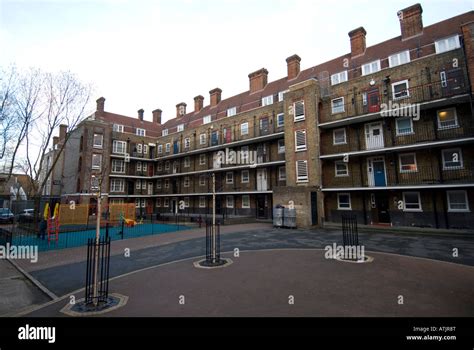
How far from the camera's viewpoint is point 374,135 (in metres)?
20.0

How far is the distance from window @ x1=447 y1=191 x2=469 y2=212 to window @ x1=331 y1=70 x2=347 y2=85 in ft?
43.7

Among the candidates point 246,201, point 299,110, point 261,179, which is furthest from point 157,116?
point 299,110

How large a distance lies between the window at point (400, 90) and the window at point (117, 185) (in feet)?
118

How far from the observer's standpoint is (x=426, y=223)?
17.4 metres

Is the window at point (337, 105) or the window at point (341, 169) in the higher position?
the window at point (337, 105)

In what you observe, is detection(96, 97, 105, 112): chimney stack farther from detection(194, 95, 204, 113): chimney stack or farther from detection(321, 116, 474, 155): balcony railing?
detection(321, 116, 474, 155): balcony railing

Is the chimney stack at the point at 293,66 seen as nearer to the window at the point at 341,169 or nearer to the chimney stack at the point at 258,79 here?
the chimney stack at the point at 258,79

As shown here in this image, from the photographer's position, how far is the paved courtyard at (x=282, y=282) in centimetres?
512

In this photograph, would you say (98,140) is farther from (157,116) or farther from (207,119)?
(157,116)

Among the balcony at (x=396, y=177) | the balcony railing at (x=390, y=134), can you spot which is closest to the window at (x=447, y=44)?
the balcony railing at (x=390, y=134)

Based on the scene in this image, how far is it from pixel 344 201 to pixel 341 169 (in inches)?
113
